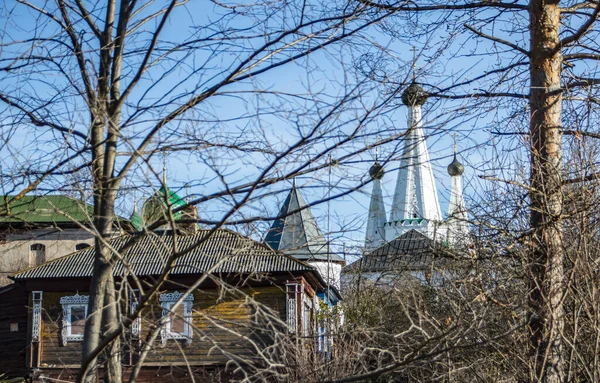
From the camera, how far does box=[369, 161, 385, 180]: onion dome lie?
4.03 meters

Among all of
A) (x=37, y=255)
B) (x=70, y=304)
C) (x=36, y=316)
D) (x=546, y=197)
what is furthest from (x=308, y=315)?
(x=37, y=255)

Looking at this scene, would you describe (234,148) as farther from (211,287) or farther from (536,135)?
(211,287)

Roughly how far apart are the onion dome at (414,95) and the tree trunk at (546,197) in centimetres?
96

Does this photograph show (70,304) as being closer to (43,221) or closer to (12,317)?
(12,317)

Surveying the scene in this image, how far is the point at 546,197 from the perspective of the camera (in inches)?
238

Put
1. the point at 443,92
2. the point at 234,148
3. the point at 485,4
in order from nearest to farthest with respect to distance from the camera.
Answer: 1. the point at 234,148
2. the point at 443,92
3. the point at 485,4

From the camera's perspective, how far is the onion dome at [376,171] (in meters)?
4.03

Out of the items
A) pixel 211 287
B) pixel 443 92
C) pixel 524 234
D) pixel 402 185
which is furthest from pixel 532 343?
pixel 402 185

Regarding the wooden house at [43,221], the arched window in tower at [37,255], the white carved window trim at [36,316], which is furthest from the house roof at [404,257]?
the arched window in tower at [37,255]

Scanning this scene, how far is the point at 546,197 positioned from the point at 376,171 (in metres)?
2.36

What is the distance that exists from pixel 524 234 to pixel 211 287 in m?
16.7

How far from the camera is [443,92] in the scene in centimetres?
658

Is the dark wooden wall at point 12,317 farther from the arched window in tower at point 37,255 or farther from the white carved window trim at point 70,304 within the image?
the arched window in tower at point 37,255

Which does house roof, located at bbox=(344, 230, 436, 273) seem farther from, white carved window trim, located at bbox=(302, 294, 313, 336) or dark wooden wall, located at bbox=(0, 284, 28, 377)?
dark wooden wall, located at bbox=(0, 284, 28, 377)
